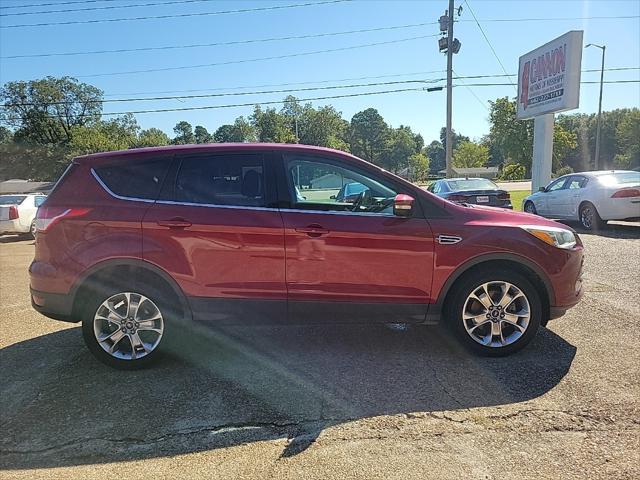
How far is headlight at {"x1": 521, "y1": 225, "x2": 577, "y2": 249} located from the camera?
3979mm

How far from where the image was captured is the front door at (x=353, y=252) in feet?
12.6

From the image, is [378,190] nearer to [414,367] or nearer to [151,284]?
[414,367]

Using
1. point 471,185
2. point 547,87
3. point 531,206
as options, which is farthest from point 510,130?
point 471,185

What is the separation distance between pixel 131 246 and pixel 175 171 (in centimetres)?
73

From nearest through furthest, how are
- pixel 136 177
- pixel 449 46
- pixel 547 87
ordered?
pixel 136 177
pixel 547 87
pixel 449 46

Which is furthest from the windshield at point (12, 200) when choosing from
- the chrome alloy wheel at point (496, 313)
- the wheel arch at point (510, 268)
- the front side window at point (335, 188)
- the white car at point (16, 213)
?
the chrome alloy wheel at point (496, 313)

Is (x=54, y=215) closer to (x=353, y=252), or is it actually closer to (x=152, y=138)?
(x=353, y=252)

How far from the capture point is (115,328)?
3930 millimetres

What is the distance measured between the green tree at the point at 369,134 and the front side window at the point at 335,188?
335ft

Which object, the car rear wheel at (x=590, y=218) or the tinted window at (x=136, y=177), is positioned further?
the car rear wheel at (x=590, y=218)

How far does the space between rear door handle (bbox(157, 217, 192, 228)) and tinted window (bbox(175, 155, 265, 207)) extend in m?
0.18

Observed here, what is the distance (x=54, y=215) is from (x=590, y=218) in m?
11.4

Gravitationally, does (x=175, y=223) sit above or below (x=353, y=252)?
above

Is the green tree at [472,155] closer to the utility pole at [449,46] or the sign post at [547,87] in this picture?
the utility pole at [449,46]
